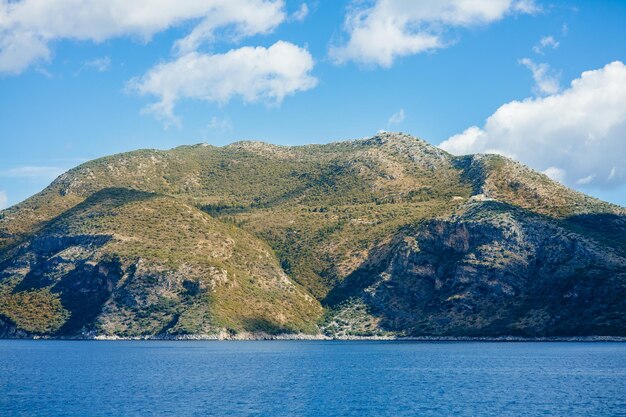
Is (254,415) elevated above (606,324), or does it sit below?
below

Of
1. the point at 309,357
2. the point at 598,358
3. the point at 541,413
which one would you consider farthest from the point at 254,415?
the point at 598,358

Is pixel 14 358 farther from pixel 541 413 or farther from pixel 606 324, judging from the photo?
pixel 606 324

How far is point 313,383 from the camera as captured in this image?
4023 inches

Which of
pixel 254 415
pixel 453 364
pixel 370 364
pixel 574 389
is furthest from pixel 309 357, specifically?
pixel 254 415

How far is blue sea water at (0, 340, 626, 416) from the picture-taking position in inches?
3113

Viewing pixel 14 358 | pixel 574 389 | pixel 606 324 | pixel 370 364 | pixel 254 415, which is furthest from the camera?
pixel 606 324

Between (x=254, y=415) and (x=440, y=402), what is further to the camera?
(x=440, y=402)

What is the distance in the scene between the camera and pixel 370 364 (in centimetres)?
13300

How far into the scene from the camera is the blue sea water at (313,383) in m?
79.1

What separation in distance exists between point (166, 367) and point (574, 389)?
63.8 meters

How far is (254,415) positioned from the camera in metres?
74.8

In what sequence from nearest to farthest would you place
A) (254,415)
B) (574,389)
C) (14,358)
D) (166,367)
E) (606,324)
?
(254,415), (574,389), (166,367), (14,358), (606,324)

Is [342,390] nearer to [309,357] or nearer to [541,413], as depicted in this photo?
[541,413]

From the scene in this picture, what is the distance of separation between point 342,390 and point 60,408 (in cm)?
3439
